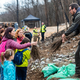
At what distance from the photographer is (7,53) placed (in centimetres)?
221

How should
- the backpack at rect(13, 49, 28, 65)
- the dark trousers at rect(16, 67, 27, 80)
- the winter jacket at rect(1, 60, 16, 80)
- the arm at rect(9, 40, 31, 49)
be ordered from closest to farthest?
the winter jacket at rect(1, 60, 16, 80) → the arm at rect(9, 40, 31, 49) → the backpack at rect(13, 49, 28, 65) → the dark trousers at rect(16, 67, 27, 80)

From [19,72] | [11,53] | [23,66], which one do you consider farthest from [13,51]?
[19,72]

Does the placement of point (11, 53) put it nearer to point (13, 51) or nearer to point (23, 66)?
point (13, 51)

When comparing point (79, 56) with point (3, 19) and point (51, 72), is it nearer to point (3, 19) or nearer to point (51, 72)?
point (51, 72)

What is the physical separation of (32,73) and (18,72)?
52.3 inches

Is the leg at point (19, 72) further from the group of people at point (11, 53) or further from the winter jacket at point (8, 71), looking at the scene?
the winter jacket at point (8, 71)

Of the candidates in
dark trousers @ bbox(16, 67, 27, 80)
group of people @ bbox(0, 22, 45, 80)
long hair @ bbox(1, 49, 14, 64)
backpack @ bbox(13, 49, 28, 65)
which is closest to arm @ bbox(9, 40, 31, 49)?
group of people @ bbox(0, 22, 45, 80)

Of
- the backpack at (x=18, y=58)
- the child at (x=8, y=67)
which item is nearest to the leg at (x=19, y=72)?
the backpack at (x=18, y=58)

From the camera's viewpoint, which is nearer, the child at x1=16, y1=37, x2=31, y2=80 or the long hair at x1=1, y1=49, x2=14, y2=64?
the long hair at x1=1, y1=49, x2=14, y2=64

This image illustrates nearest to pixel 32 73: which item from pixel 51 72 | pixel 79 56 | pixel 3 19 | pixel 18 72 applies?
pixel 51 72

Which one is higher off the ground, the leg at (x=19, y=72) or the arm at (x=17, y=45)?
the arm at (x=17, y=45)

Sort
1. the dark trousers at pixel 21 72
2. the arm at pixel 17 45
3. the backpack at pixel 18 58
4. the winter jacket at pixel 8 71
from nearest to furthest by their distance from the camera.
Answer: the winter jacket at pixel 8 71
the arm at pixel 17 45
the backpack at pixel 18 58
the dark trousers at pixel 21 72

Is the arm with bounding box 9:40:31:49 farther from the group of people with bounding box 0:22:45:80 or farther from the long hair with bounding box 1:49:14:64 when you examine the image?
the long hair with bounding box 1:49:14:64

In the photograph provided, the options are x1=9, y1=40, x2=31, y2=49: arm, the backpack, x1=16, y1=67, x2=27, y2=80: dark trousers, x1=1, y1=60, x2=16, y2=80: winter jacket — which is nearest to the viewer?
x1=1, y1=60, x2=16, y2=80: winter jacket
